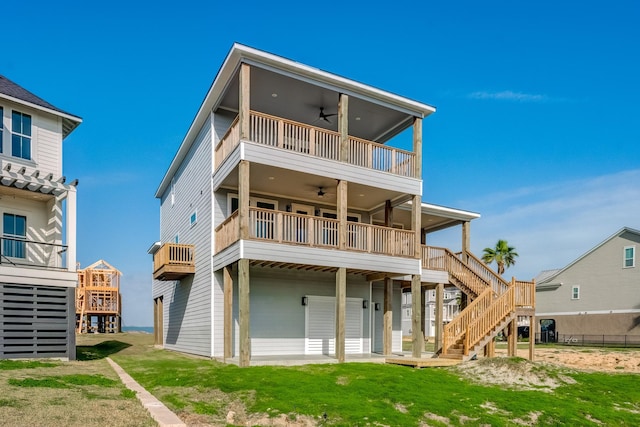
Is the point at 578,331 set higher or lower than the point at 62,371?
lower

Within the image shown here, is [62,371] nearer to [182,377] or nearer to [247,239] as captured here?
[182,377]

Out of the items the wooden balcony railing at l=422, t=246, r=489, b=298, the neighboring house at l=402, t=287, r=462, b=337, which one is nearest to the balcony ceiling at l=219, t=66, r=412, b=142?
the wooden balcony railing at l=422, t=246, r=489, b=298

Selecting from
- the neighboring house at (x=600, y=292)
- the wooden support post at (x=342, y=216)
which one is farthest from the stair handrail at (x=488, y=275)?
the neighboring house at (x=600, y=292)

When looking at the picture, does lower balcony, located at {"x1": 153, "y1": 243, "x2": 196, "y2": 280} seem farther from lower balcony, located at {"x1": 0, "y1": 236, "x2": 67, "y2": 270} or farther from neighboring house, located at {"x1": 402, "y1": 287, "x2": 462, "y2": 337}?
neighboring house, located at {"x1": 402, "y1": 287, "x2": 462, "y2": 337}

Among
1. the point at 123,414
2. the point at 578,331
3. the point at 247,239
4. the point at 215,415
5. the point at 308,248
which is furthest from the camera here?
the point at 578,331

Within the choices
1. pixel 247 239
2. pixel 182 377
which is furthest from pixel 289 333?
pixel 182 377

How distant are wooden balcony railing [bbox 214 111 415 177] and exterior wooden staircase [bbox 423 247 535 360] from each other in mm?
4719

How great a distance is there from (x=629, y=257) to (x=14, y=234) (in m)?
37.3

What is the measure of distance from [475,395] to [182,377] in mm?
7009

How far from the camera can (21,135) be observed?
58.2 ft

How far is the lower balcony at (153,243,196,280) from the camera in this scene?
2045cm

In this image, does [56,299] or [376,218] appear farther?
[376,218]

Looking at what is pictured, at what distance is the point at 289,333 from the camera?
62.1 ft

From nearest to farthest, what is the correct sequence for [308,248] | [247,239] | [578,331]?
[247,239], [308,248], [578,331]
